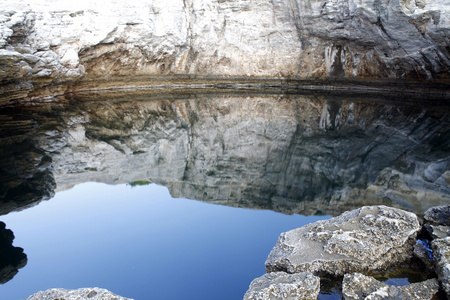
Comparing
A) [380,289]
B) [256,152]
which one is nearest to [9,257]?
[380,289]

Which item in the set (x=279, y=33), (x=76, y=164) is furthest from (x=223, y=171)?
(x=279, y=33)

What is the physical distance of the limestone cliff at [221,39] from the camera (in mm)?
10633

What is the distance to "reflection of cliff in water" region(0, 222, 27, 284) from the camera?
330cm

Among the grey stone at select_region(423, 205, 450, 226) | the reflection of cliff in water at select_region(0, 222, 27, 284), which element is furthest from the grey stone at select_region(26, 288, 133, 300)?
the grey stone at select_region(423, 205, 450, 226)

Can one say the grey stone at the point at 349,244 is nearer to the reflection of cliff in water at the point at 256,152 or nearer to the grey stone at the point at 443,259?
→ the grey stone at the point at 443,259

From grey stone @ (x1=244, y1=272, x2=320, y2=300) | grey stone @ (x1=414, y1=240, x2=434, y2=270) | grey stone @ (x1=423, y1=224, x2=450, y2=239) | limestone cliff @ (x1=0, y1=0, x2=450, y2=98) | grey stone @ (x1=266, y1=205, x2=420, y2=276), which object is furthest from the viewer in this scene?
limestone cliff @ (x1=0, y1=0, x2=450, y2=98)

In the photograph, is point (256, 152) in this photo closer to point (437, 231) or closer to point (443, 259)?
point (437, 231)

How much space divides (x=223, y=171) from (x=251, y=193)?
98 cm

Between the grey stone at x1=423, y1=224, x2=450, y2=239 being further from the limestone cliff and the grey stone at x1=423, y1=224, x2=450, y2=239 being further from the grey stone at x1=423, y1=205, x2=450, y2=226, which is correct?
the limestone cliff

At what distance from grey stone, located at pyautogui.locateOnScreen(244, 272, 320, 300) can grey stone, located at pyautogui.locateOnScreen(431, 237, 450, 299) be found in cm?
91

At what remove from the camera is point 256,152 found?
22.6 feet

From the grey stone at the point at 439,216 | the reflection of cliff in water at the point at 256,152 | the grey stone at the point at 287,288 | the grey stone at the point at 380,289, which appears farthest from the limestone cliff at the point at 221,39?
the grey stone at the point at 380,289

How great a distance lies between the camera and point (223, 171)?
6.06 meters

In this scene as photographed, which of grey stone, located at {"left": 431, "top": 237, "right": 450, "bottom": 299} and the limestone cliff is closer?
grey stone, located at {"left": 431, "top": 237, "right": 450, "bottom": 299}
